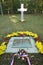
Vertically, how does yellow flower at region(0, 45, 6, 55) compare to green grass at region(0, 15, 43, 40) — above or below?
above

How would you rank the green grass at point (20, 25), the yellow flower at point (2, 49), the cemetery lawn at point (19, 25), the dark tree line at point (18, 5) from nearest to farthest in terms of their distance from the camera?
the yellow flower at point (2, 49), the cemetery lawn at point (19, 25), the green grass at point (20, 25), the dark tree line at point (18, 5)

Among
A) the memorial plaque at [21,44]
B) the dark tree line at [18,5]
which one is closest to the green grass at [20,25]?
the memorial plaque at [21,44]

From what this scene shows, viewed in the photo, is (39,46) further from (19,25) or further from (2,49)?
(19,25)

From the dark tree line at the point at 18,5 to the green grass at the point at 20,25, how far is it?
3.43ft

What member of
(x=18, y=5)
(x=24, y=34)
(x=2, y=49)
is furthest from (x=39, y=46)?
(x=18, y=5)

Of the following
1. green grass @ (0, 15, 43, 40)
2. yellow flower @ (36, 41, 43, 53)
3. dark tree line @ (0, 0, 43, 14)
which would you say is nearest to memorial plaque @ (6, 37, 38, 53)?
yellow flower @ (36, 41, 43, 53)

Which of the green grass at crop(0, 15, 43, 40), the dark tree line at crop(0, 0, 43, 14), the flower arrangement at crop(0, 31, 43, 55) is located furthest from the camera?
the dark tree line at crop(0, 0, 43, 14)

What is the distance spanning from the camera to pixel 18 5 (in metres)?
9.96

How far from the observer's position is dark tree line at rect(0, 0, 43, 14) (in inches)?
392

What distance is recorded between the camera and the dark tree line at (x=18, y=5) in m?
9.95

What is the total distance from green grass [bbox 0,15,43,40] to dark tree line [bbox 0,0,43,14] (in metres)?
1.05

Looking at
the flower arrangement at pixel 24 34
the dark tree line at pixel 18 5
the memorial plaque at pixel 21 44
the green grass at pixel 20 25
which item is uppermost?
the dark tree line at pixel 18 5

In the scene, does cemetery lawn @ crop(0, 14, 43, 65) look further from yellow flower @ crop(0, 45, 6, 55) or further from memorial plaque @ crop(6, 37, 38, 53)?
memorial plaque @ crop(6, 37, 38, 53)

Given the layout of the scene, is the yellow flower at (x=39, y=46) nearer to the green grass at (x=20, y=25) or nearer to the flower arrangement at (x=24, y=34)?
the flower arrangement at (x=24, y=34)
